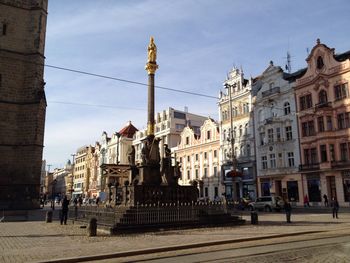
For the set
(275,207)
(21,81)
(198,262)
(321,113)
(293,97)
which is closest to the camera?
(198,262)

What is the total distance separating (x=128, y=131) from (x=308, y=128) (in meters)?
53.8

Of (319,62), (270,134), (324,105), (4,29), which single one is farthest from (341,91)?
(4,29)

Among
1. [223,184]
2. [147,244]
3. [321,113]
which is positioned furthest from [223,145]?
[147,244]

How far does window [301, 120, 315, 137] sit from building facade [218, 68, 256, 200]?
8.36 meters

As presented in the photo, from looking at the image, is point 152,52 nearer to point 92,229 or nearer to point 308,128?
point 92,229

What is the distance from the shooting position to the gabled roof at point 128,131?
87375mm

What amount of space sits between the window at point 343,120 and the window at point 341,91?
197cm

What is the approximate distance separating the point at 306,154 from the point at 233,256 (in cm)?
3550

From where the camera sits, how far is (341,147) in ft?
125

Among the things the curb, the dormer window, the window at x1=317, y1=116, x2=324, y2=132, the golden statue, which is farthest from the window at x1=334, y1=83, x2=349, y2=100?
the curb

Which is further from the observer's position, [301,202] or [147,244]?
[301,202]

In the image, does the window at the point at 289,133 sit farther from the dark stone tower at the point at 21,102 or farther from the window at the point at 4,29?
the window at the point at 4,29

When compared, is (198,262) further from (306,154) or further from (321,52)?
(321,52)

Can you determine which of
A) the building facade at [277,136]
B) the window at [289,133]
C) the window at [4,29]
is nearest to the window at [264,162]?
the building facade at [277,136]
